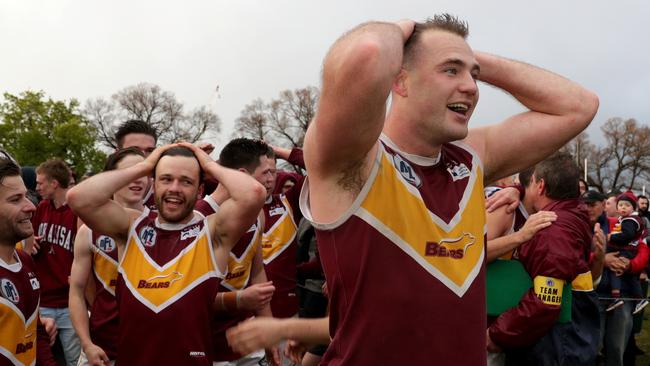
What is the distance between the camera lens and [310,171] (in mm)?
2404

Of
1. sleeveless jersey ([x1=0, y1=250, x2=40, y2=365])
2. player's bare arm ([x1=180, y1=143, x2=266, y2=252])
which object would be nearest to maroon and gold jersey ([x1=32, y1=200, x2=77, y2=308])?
sleeveless jersey ([x1=0, y1=250, x2=40, y2=365])

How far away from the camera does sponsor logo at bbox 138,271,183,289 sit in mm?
4105

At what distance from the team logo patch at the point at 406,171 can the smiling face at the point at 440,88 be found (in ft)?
0.50

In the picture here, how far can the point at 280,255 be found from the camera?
705 cm

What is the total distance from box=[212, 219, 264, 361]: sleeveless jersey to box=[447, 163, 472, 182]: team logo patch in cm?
273

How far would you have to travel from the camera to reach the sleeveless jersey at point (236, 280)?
504 cm

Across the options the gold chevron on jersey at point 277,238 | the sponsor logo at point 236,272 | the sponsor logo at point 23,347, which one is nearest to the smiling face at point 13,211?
the sponsor logo at point 23,347

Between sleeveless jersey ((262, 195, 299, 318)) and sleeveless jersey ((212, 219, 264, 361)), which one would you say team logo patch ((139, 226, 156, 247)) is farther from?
sleeveless jersey ((262, 195, 299, 318))

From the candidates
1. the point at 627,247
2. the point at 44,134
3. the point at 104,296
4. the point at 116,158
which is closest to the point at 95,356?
the point at 104,296

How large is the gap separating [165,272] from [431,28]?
2429 mm

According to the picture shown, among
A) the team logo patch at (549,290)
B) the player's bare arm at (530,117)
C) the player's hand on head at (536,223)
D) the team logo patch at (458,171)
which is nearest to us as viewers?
the team logo patch at (458,171)

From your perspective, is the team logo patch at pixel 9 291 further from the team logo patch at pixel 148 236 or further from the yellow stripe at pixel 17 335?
the team logo patch at pixel 148 236

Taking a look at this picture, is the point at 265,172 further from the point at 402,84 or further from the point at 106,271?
the point at 402,84

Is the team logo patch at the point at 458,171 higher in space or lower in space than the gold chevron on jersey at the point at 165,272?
higher
